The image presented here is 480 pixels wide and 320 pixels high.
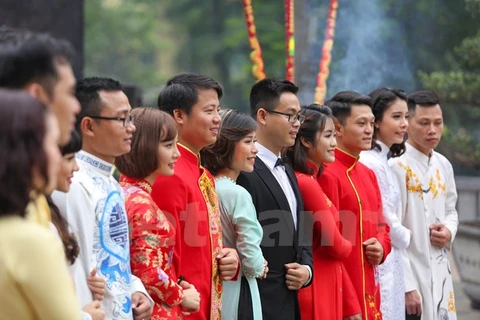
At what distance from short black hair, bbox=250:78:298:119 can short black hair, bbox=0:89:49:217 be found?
2.28 metres

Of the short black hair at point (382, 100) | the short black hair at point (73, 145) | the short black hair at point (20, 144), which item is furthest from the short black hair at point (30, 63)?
the short black hair at point (382, 100)

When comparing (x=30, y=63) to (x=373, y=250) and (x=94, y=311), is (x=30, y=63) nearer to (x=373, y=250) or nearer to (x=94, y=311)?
(x=94, y=311)

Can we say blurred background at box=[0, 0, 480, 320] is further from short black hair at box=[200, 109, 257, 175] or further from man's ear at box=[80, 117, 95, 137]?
man's ear at box=[80, 117, 95, 137]

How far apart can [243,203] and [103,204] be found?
90cm

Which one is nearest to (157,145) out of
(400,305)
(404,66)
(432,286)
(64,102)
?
(64,102)

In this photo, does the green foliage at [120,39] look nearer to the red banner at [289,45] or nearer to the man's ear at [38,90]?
the red banner at [289,45]

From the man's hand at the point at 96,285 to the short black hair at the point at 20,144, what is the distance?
0.96m

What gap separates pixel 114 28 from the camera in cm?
2562

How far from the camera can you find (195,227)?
341 centimetres

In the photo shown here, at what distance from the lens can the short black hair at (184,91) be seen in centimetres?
362

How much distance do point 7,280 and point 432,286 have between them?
343 centimetres

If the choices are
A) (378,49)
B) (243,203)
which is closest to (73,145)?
(243,203)

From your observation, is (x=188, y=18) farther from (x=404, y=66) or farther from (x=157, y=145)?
(x=157, y=145)

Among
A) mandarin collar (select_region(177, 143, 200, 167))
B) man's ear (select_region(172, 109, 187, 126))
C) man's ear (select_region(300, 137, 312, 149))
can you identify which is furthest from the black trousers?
man's ear (select_region(300, 137, 312, 149))
